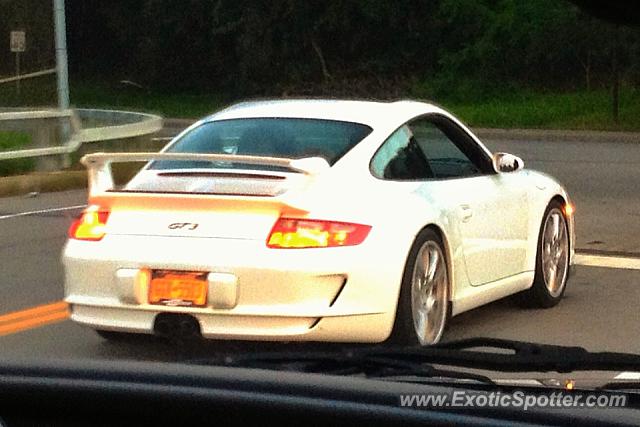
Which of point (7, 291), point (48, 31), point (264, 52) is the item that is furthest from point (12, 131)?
point (264, 52)

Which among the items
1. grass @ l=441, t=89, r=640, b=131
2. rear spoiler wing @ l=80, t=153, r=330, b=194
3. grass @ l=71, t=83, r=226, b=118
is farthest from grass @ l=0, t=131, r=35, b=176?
grass @ l=71, t=83, r=226, b=118

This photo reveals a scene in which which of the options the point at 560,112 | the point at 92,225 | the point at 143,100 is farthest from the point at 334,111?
the point at 143,100

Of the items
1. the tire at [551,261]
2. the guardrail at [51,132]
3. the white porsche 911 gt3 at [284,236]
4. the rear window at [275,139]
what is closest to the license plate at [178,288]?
the white porsche 911 gt3 at [284,236]

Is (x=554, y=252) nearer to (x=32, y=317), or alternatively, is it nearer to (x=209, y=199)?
(x=209, y=199)

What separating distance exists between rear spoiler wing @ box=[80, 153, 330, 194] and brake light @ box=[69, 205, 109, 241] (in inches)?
4.4

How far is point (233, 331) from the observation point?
22.6ft

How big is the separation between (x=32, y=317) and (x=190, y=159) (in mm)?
2074

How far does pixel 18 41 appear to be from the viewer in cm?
2153

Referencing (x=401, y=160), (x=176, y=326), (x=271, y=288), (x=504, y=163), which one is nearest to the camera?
(x=271, y=288)

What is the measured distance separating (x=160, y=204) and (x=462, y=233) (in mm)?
1858

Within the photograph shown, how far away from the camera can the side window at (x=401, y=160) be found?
7.62m

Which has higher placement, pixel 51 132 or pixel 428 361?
pixel 428 361

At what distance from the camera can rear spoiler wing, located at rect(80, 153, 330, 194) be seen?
6.98 metres

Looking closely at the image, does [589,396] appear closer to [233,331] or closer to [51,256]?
[233,331]
